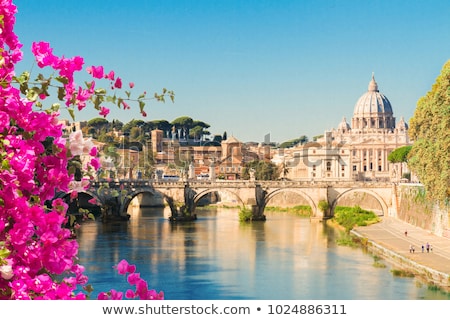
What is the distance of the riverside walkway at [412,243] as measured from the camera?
17.9m

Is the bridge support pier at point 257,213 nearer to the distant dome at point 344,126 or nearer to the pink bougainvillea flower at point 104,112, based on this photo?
the pink bougainvillea flower at point 104,112

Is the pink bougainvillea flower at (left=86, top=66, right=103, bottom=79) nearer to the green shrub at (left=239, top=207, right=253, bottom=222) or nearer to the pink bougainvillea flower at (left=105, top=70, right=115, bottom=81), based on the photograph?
the pink bougainvillea flower at (left=105, top=70, right=115, bottom=81)

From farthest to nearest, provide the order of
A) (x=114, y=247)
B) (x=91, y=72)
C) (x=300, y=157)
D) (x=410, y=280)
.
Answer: (x=300, y=157), (x=114, y=247), (x=410, y=280), (x=91, y=72)

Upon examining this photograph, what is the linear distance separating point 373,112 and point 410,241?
188ft

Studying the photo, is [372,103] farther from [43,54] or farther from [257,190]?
[43,54]

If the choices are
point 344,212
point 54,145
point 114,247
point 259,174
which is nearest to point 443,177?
point 114,247

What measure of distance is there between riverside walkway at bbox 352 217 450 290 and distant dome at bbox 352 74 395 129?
4815 cm

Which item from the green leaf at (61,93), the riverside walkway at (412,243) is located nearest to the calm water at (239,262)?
the riverside walkway at (412,243)

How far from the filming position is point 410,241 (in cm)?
2381

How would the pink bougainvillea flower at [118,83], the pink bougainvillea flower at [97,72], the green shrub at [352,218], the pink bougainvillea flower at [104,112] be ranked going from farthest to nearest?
the green shrub at [352,218] → the pink bougainvillea flower at [104,112] → the pink bougainvillea flower at [118,83] → the pink bougainvillea flower at [97,72]

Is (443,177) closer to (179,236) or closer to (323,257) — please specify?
(323,257)
